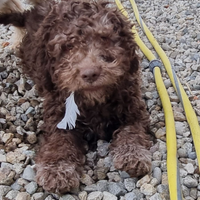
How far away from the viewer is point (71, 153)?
3.22m

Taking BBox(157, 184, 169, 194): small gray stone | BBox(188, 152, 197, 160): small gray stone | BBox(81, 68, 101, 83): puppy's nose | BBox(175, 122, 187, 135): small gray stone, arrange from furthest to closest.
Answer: BBox(175, 122, 187, 135): small gray stone, BBox(188, 152, 197, 160): small gray stone, BBox(157, 184, 169, 194): small gray stone, BBox(81, 68, 101, 83): puppy's nose

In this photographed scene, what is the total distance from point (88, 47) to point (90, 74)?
292mm

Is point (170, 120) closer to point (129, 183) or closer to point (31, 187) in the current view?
point (129, 183)

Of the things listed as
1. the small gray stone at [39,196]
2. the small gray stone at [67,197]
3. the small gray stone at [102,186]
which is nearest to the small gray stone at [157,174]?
the small gray stone at [102,186]

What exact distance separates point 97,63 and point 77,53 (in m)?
0.19

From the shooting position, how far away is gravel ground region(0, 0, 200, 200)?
2947 mm

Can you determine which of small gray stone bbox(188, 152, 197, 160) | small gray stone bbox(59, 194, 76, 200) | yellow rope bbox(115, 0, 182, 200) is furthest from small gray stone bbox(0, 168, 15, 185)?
small gray stone bbox(188, 152, 197, 160)

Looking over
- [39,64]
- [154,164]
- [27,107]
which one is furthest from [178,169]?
[27,107]

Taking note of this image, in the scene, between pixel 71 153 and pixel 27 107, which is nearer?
pixel 71 153

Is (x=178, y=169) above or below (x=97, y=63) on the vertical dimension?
below

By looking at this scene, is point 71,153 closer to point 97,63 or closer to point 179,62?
point 97,63

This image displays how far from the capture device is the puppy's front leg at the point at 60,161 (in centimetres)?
293

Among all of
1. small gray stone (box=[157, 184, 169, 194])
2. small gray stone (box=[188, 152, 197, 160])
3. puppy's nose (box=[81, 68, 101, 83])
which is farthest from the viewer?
small gray stone (box=[188, 152, 197, 160])

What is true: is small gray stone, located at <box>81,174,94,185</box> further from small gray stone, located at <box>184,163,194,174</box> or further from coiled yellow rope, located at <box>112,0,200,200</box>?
small gray stone, located at <box>184,163,194,174</box>
